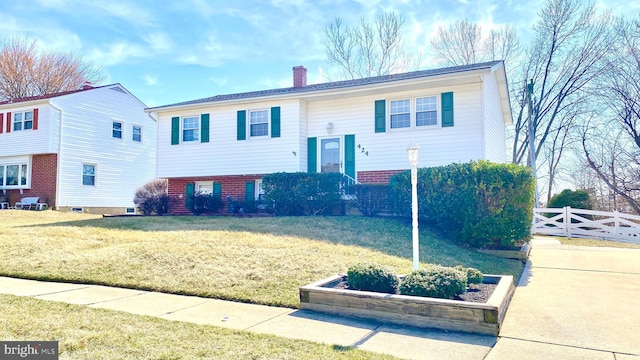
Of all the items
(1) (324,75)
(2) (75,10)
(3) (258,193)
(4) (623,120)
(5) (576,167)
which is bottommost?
(3) (258,193)

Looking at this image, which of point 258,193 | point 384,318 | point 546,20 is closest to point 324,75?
point 546,20

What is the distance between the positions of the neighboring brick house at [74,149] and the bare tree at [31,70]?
11.2 metres

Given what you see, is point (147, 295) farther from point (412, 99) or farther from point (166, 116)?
point (166, 116)

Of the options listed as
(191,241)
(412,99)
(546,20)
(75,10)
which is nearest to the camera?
(191,241)

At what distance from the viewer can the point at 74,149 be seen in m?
21.4

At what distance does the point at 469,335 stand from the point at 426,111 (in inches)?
→ 414

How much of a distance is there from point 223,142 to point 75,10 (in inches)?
248

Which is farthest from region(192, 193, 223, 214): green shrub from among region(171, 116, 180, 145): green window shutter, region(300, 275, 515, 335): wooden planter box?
region(300, 275, 515, 335): wooden planter box

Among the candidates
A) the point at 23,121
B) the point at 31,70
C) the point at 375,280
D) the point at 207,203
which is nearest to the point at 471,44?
the point at 207,203

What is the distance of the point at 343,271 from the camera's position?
265 inches

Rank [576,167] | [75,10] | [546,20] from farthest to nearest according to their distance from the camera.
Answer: [576,167], [546,20], [75,10]

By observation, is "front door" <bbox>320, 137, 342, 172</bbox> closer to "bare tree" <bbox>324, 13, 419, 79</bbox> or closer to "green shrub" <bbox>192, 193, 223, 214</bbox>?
"green shrub" <bbox>192, 193, 223, 214</bbox>

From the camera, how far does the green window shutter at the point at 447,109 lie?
13344 mm

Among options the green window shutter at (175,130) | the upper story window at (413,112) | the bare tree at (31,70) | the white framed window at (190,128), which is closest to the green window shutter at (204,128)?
the white framed window at (190,128)
